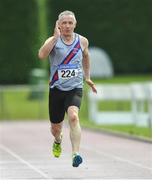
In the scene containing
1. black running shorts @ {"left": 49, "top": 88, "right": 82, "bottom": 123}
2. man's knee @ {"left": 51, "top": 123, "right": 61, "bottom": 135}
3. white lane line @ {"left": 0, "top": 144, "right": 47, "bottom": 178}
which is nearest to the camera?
black running shorts @ {"left": 49, "top": 88, "right": 82, "bottom": 123}

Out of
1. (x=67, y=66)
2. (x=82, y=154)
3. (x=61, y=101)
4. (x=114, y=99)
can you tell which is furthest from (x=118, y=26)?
(x=67, y=66)

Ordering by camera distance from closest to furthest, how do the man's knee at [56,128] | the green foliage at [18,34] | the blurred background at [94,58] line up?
the man's knee at [56,128], the blurred background at [94,58], the green foliage at [18,34]

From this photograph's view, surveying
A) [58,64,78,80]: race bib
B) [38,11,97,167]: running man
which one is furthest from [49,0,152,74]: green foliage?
[58,64,78,80]: race bib

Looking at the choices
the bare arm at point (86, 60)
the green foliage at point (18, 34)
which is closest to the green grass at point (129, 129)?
the bare arm at point (86, 60)

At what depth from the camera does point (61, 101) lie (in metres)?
12.0

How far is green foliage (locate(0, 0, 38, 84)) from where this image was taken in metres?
40.2

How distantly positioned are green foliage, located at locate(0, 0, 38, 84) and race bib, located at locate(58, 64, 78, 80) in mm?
28243

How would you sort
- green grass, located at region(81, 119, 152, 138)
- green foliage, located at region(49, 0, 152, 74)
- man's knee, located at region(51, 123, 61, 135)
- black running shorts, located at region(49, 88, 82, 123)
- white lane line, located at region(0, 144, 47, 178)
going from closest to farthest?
black running shorts, located at region(49, 88, 82, 123), white lane line, located at region(0, 144, 47, 178), man's knee, located at region(51, 123, 61, 135), green grass, located at region(81, 119, 152, 138), green foliage, located at region(49, 0, 152, 74)

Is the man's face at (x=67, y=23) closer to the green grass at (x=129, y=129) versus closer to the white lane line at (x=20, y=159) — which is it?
the white lane line at (x=20, y=159)

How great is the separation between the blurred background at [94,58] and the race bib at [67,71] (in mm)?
9343

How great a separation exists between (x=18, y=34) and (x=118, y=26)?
736 centimetres

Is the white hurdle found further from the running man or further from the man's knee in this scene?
the running man

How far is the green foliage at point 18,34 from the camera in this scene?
132 ft

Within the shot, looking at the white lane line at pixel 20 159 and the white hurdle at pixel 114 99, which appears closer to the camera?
the white lane line at pixel 20 159
